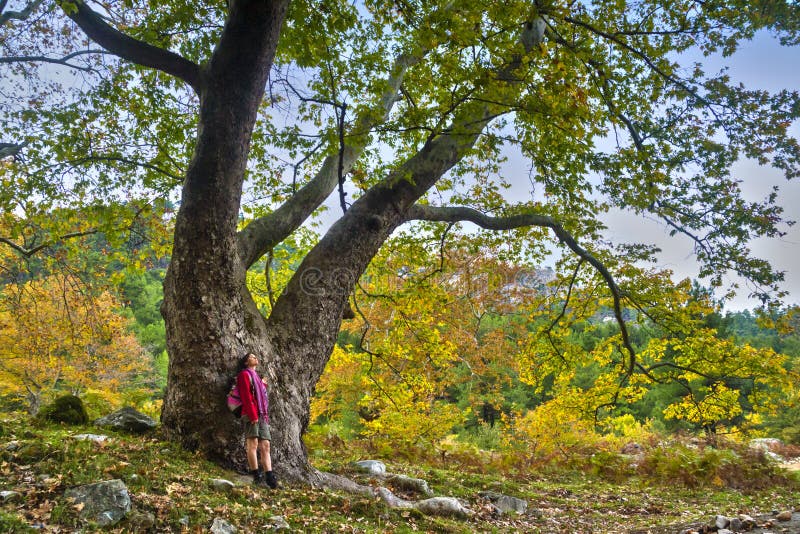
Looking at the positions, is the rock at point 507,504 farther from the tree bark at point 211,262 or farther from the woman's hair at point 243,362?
the woman's hair at point 243,362

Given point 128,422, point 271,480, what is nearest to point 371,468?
point 271,480

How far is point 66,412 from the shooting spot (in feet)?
19.3

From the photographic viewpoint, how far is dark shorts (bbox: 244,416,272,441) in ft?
16.0

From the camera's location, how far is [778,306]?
628 centimetres

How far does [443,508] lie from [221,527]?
10.1ft

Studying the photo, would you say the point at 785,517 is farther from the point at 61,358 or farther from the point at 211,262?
the point at 61,358

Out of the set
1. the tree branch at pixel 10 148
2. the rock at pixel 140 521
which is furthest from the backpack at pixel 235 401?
the tree branch at pixel 10 148

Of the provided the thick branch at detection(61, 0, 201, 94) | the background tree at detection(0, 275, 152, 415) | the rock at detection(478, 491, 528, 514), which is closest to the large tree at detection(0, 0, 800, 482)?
the thick branch at detection(61, 0, 201, 94)

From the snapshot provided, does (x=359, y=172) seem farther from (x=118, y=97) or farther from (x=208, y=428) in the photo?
(x=208, y=428)

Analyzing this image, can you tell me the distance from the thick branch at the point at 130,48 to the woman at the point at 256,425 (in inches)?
133

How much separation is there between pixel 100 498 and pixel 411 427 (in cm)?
942

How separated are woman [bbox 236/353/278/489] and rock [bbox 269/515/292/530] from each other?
100cm

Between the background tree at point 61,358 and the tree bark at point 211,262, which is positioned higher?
the tree bark at point 211,262

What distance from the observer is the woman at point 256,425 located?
4.78m
